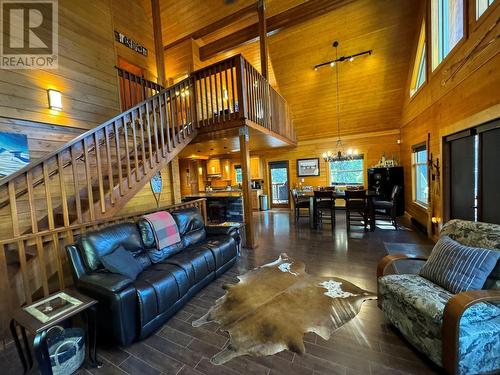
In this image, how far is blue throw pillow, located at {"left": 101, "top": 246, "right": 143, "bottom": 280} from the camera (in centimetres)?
207

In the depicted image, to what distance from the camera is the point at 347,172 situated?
804 cm

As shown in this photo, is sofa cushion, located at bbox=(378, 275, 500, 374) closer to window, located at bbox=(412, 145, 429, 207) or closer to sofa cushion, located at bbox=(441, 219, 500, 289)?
sofa cushion, located at bbox=(441, 219, 500, 289)

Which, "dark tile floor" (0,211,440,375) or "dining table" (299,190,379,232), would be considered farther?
"dining table" (299,190,379,232)

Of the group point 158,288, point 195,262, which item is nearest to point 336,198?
point 195,262

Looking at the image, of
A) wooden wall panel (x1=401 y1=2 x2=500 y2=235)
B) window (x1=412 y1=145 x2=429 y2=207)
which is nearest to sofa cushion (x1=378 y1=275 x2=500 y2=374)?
wooden wall panel (x1=401 y1=2 x2=500 y2=235)

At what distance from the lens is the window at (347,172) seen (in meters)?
7.85

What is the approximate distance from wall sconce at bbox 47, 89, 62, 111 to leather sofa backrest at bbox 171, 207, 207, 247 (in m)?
2.34

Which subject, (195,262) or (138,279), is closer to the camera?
(138,279)

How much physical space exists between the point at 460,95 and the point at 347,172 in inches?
196

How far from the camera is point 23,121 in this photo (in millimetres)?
2910

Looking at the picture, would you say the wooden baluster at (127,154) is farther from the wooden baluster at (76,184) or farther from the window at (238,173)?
the window at (238,173)

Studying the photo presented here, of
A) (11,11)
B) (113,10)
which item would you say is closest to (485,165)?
(11,11)

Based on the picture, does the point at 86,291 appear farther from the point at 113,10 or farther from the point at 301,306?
the point at 113,10

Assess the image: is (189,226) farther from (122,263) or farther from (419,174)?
(419,174)
